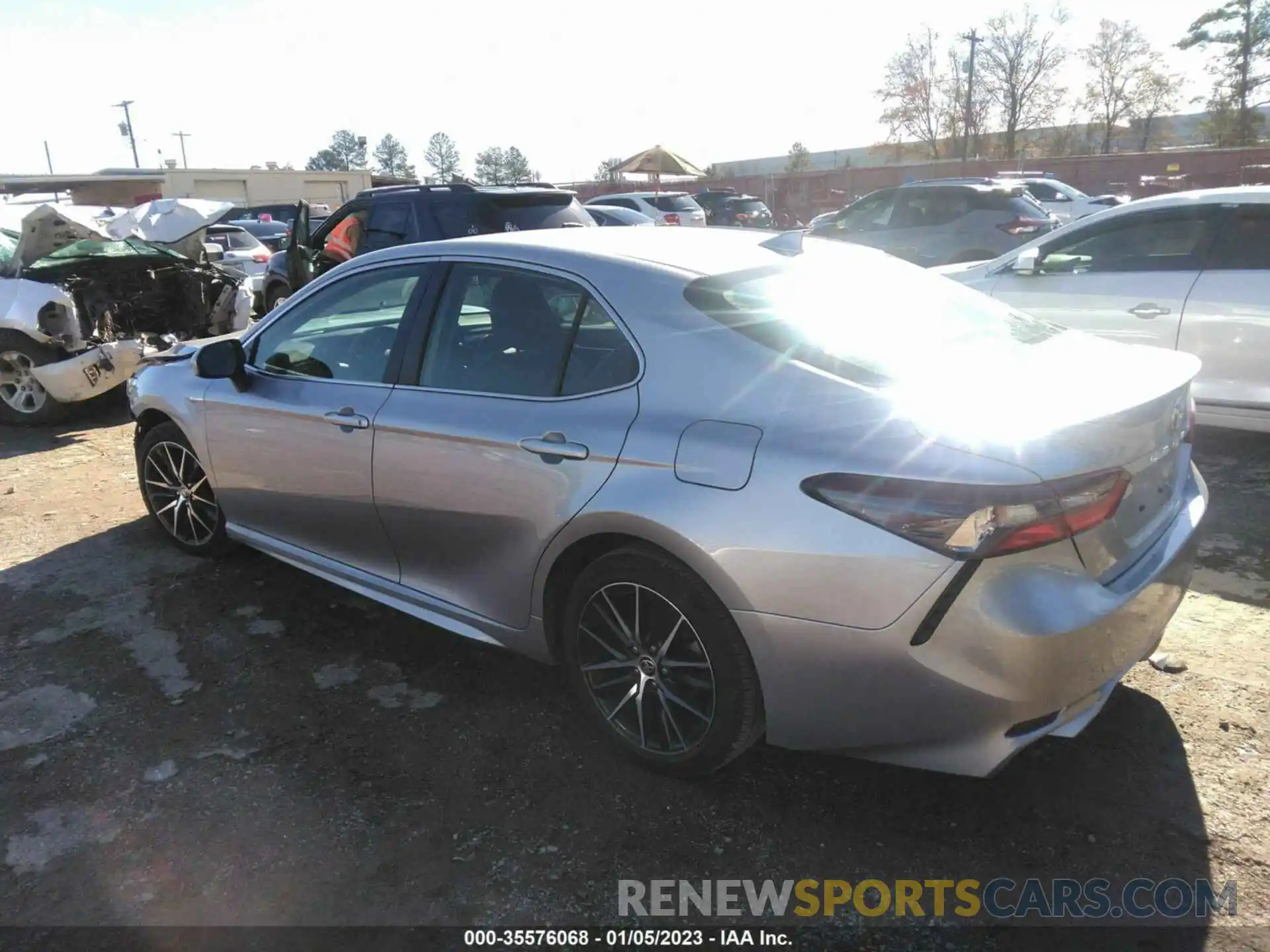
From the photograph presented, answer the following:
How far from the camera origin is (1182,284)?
550 cm

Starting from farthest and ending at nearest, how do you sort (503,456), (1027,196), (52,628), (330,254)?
(1027,196)
(330,254)
(52,628)
(503,456)

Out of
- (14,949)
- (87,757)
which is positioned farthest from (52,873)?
(87,757)

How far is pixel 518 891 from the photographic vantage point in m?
2.42

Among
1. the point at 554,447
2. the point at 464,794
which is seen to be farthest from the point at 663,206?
the point at 464,794

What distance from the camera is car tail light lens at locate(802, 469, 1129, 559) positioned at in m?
2.14

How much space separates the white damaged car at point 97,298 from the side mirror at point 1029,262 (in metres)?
6.98

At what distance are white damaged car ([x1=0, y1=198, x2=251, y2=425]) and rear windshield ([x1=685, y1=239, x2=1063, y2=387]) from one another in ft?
22.0

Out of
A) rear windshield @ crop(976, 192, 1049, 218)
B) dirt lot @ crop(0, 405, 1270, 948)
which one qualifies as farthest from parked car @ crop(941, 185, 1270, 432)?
rear windshield @ crop(976, 192, 1049, 218)

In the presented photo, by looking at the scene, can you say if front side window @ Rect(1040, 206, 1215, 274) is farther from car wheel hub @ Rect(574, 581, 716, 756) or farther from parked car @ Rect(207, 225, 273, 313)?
parked car @ Rect(207, 225, 273, 313)

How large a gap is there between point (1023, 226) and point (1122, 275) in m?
6.05

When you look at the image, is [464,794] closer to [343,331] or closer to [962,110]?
[343,331]

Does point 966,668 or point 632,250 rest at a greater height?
point 632,250

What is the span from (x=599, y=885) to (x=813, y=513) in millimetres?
1135

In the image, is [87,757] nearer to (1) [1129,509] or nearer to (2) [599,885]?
(2) [599,885]
